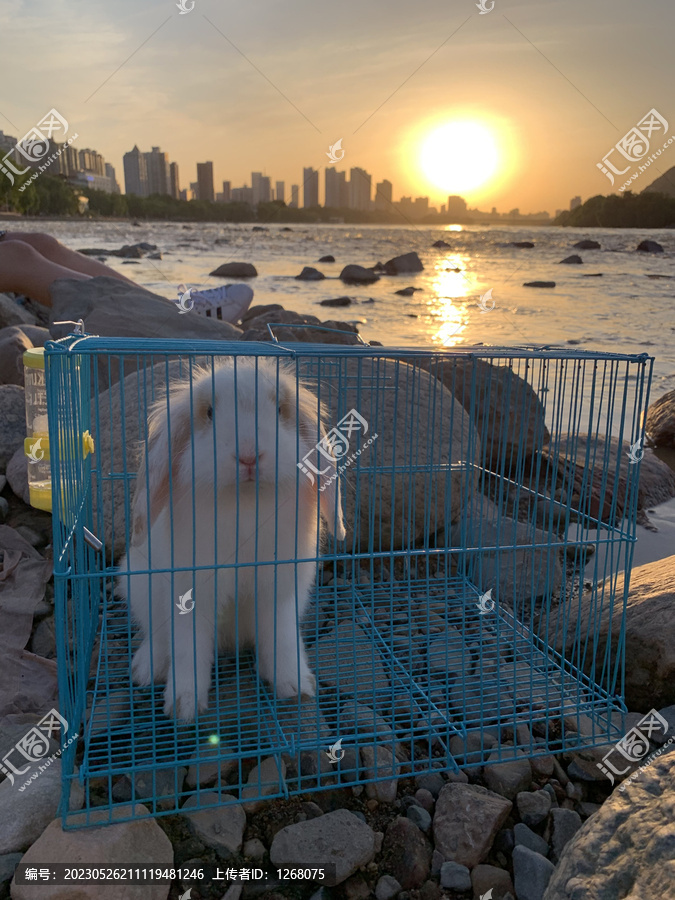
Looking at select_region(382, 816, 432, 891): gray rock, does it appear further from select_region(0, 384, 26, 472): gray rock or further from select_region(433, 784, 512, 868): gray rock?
select_region(0, 384, 26, 472): gray rock

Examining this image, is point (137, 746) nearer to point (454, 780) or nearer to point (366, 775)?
point (366, 775)

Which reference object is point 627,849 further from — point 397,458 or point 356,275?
point 356,275

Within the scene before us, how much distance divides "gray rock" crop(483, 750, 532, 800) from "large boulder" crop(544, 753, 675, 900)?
2.41ft

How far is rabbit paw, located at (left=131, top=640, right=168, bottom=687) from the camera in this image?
300 centimetres

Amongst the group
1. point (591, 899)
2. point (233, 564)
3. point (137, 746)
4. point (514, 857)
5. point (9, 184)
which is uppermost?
point (9, 184)

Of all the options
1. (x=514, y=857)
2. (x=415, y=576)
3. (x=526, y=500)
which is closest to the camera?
(x=514, y=857)

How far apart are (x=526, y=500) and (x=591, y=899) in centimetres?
407

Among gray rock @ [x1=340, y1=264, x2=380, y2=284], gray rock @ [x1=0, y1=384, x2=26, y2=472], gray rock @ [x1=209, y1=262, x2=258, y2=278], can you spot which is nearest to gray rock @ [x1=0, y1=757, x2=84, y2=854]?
gray rock @ [x1=0, y1=384, x2=26, y2=472]

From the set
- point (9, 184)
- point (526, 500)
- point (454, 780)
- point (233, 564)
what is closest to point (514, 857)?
point (454, 780)

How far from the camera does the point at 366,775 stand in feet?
8.91

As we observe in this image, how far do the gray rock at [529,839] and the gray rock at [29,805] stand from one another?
59.3 inches

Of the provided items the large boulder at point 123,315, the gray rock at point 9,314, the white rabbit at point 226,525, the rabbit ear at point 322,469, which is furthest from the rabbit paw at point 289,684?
the gray rock at point 9,314

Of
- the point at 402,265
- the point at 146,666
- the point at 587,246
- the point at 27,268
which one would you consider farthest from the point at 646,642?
the point at 587,246
